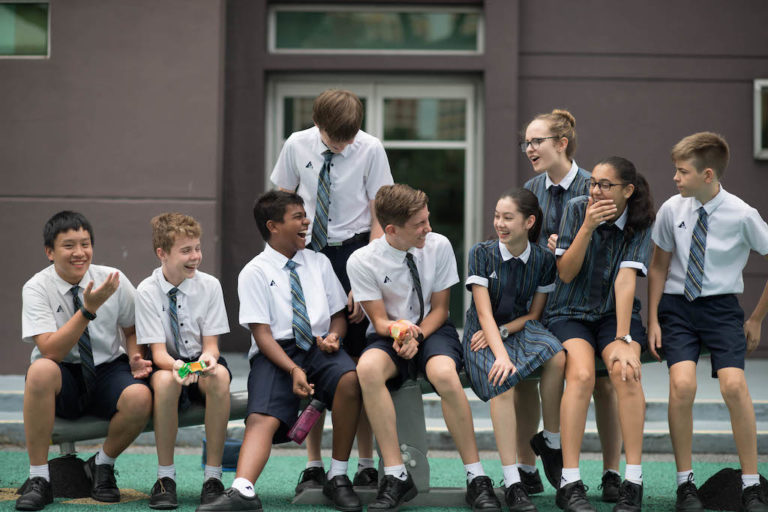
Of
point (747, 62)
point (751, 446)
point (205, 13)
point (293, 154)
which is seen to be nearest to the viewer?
point (751, 446)

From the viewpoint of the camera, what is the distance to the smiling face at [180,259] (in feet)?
13.6

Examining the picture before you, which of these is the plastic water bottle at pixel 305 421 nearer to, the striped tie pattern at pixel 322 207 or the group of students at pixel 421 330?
the group of students at pixel 421 330

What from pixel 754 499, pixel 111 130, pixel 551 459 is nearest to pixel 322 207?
pixel 551 459

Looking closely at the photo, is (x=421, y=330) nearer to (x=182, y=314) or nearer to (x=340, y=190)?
(x=340, y=190)

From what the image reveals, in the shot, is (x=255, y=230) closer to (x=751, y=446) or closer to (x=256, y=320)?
(x=256, y=320)

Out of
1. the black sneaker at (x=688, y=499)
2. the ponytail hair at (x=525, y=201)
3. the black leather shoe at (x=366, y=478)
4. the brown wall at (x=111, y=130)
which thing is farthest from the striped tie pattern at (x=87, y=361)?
the brown wall at (x=111, y=130)

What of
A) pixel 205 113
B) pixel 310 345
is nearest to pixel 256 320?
pixel 310 345

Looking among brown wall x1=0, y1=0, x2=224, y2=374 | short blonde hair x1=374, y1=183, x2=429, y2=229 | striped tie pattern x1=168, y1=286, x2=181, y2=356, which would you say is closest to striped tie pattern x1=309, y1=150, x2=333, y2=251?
short blonde hair x1=374, y1=183, x2=429, y2=229

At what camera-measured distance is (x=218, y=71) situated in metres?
8.09

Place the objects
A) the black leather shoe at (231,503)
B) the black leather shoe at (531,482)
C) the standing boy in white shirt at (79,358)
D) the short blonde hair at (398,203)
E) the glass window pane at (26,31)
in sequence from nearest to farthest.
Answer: the black leather shoe at (231,503), the standing boy in white shirt at (79,358), the short blonde hair at (398,203), the black leather shoe at (531,482), the glass window pane at (26,31)

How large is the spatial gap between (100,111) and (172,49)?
2.71 ft

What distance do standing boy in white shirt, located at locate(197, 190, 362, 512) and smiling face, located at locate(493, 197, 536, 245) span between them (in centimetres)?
80

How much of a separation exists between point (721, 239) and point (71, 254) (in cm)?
287

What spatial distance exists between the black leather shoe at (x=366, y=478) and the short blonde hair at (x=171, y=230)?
1.31 meters
